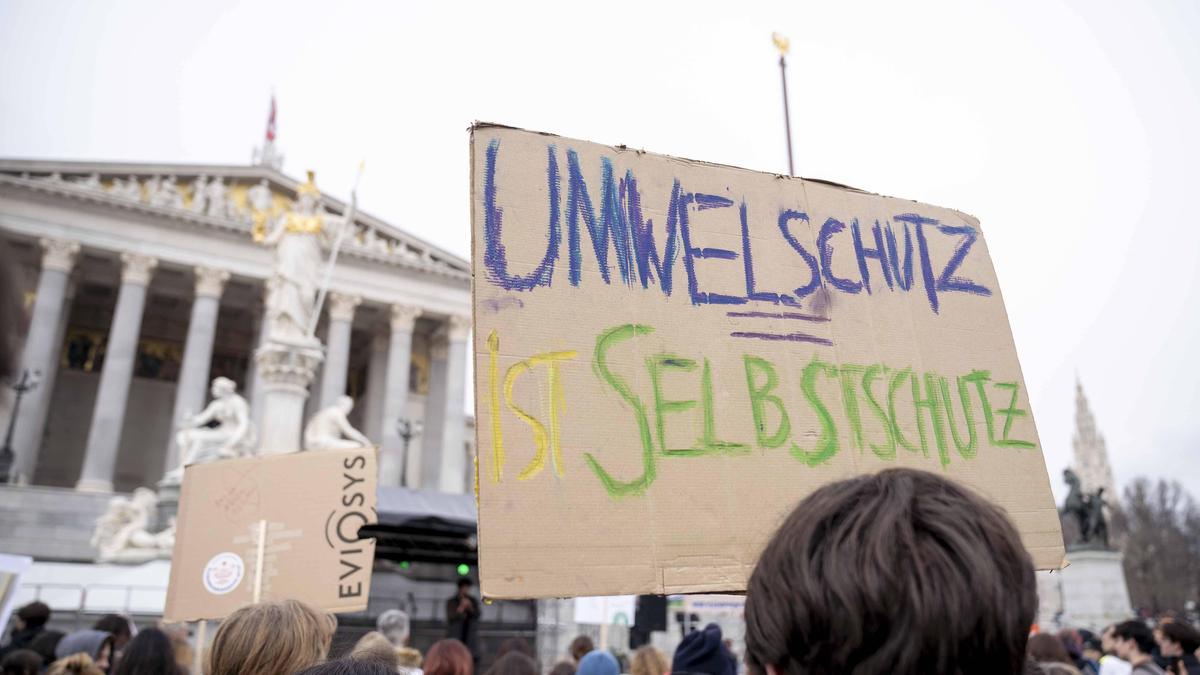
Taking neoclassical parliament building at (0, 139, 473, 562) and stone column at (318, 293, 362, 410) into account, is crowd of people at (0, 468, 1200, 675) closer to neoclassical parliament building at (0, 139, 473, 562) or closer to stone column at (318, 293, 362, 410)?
neoclassical parliament building at (0, 139, 473, 562)

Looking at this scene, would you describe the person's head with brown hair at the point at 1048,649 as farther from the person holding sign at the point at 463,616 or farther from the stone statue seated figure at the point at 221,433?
the stone statue seated figure at the point at 221,433

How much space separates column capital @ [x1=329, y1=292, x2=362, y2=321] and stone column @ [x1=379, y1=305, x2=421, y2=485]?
190 centimetres

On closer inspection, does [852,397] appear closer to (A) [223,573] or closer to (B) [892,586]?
(B) [892,586]

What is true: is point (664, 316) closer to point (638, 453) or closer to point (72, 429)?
point (638, 453)

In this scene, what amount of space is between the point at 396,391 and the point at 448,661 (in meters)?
33.6

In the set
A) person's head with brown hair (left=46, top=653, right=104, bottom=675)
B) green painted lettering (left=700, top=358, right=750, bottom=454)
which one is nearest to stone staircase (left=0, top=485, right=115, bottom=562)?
person's head with brown hair (left=46, top=653, right=104, bottom=675)

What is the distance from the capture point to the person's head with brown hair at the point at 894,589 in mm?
1052

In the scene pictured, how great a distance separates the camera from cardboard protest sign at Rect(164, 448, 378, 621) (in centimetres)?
495

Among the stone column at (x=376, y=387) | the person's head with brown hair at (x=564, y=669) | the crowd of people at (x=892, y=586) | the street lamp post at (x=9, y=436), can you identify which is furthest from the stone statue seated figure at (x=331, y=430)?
the stone column at (x=376, y=387)

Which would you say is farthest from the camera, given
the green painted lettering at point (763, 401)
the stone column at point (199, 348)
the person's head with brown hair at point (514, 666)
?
the stone column at point (199, 348)

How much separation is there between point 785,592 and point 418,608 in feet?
53.8

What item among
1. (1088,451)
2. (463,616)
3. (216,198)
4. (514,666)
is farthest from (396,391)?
(1088,451)

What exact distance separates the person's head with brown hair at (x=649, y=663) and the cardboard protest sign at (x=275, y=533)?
5.01 ft

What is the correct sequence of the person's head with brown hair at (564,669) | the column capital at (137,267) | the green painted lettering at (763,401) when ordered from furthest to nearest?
the column capital at (137,267)
the person's head with brown hair at (564,669)
the green painted lettering at (763,401)
